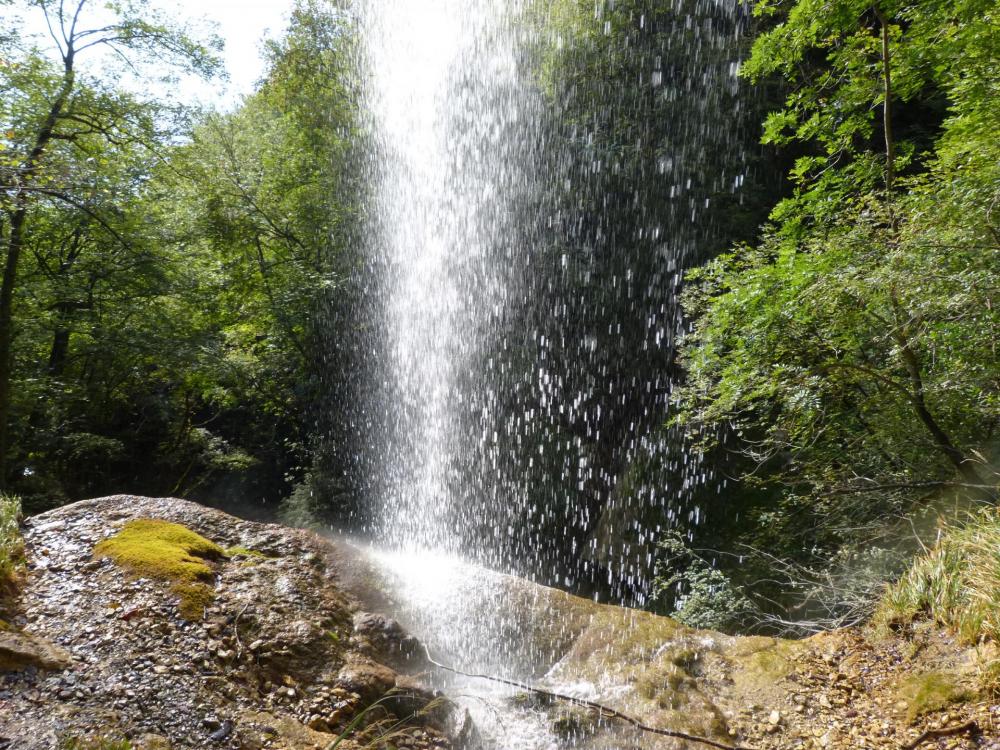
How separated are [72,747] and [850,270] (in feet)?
17.6

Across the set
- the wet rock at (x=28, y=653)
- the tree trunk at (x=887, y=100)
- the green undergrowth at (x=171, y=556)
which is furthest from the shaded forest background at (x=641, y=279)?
the wet rock at (x=28, y=653)

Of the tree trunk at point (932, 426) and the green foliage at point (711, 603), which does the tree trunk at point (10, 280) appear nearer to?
the green foliage at point (711, 603)

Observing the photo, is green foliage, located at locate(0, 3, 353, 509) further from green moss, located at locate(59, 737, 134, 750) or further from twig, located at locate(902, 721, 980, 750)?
twig, located at locate(902, 721, 980, 750)

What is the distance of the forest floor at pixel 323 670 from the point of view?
3.07 metres

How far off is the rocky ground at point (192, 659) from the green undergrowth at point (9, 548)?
0.38 feet

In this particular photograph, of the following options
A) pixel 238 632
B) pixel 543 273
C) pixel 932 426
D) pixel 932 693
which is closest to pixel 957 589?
pixel 932 693

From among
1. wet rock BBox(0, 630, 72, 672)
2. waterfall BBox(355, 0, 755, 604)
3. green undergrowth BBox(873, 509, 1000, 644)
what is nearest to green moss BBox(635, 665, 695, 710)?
green undergrowth BBox(873, 509, 1000, 644)

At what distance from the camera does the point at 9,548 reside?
3.90 meters

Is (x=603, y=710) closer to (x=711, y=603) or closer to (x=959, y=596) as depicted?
(x=959, y=596)

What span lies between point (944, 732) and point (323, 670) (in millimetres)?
3588

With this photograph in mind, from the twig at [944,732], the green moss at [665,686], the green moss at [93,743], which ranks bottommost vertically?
the green moss at [665,686]

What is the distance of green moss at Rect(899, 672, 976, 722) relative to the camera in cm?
342

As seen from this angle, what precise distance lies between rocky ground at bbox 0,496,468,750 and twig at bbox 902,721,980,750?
263cm

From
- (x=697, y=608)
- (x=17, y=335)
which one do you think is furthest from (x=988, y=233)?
(x=17, y=335)
